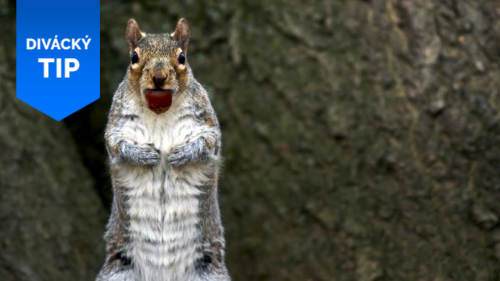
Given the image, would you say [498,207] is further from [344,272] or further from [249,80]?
[249,80]

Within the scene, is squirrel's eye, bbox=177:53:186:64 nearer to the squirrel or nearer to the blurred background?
the squirrel

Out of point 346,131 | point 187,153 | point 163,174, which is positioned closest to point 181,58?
point 187,153

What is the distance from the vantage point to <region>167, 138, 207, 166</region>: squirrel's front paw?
226cm

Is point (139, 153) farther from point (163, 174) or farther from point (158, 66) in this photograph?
point (158, 66)

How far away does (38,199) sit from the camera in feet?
12.9

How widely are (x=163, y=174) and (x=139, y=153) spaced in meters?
0.13

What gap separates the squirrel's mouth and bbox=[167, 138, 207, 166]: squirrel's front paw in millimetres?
206

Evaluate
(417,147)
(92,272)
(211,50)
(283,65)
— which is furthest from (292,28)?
(92,272)

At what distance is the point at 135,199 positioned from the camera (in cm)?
237

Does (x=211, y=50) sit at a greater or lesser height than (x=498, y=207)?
greater

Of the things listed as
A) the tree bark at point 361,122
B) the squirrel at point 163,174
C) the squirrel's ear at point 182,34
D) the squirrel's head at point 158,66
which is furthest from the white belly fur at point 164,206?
the tree bark at point 361,122

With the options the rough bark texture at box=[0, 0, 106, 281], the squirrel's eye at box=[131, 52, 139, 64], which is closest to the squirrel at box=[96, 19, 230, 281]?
the squirrel's eye at box=[131, 52, 139, 64]

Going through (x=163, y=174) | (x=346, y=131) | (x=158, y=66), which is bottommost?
(x=346, y=131)

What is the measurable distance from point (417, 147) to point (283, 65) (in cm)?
99
